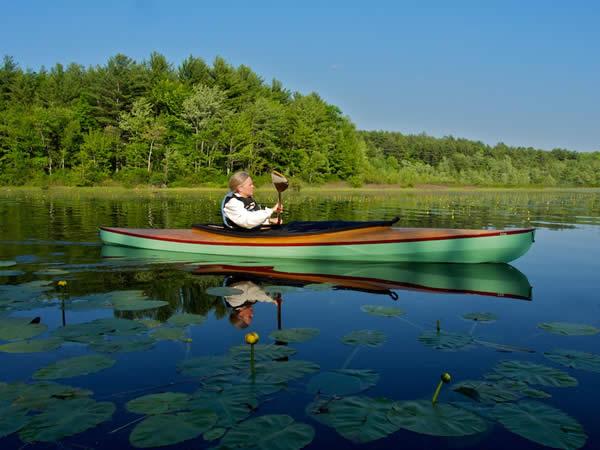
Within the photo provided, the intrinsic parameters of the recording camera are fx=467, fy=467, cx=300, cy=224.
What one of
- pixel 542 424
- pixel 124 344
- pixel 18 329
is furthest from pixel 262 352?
pixel 18 329

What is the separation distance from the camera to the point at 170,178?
42438 mm

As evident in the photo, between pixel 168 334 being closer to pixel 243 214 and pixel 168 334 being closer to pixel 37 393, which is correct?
pixel 37 393

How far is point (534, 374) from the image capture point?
110 inches

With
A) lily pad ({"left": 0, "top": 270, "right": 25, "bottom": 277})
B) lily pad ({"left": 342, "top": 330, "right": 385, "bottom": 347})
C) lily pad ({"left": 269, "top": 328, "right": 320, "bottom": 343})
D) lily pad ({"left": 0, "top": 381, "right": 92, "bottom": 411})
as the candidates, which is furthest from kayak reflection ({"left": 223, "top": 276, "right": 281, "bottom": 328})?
lily pad ({"left": 0, "top": 270, "right": 25, "bottom": 277})

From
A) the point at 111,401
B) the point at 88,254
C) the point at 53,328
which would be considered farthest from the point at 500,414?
the point at 88,254

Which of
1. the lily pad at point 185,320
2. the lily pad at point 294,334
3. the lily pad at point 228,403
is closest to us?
the lily pad at point 228,403

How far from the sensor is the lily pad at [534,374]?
272cm

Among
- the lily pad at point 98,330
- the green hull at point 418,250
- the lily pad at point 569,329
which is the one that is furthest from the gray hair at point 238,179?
the lily pad at point 569,329

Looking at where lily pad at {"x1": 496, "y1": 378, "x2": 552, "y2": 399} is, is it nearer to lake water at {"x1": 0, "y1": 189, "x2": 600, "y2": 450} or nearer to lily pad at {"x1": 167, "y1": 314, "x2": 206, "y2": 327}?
lake water at {"x1": 0, "y1": 189, "x2": 600, "y2": 450}

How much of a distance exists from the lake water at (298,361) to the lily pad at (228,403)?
0.03 feet

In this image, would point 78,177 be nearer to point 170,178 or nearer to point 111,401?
point 170,178

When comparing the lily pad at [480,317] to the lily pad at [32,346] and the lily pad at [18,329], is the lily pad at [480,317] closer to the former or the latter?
the lily pad at [32,346]

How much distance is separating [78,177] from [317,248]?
126 feet

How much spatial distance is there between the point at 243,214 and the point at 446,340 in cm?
441
